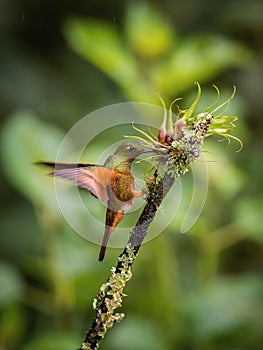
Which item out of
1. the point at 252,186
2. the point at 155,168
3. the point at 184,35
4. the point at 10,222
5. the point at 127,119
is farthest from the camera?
the point at 184,35

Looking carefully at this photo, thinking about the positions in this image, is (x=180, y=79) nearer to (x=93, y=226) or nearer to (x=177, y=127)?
(x=93, y=226)

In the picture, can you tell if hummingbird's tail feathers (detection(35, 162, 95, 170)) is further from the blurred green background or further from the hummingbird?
the blurred green background

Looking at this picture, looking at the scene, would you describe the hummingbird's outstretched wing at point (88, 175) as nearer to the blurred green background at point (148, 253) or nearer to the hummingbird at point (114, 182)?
the hummingbird at point (114, 182)

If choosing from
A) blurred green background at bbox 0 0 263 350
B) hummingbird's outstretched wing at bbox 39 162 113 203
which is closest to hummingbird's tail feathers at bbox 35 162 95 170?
hummingbird's outstretched wing at bbox 39 162 113 203

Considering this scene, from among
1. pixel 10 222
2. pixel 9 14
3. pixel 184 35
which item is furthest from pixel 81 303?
pixel 9 14

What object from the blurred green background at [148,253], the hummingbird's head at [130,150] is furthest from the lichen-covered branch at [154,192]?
the blurred green background at [148,253]

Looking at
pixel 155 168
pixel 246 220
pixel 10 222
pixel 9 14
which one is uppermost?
pixel 9 14

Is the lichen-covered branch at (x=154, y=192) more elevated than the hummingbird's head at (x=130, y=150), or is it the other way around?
the hummingbird's head at (x=130, y=150)

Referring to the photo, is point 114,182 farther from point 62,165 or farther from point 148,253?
point 148,253
